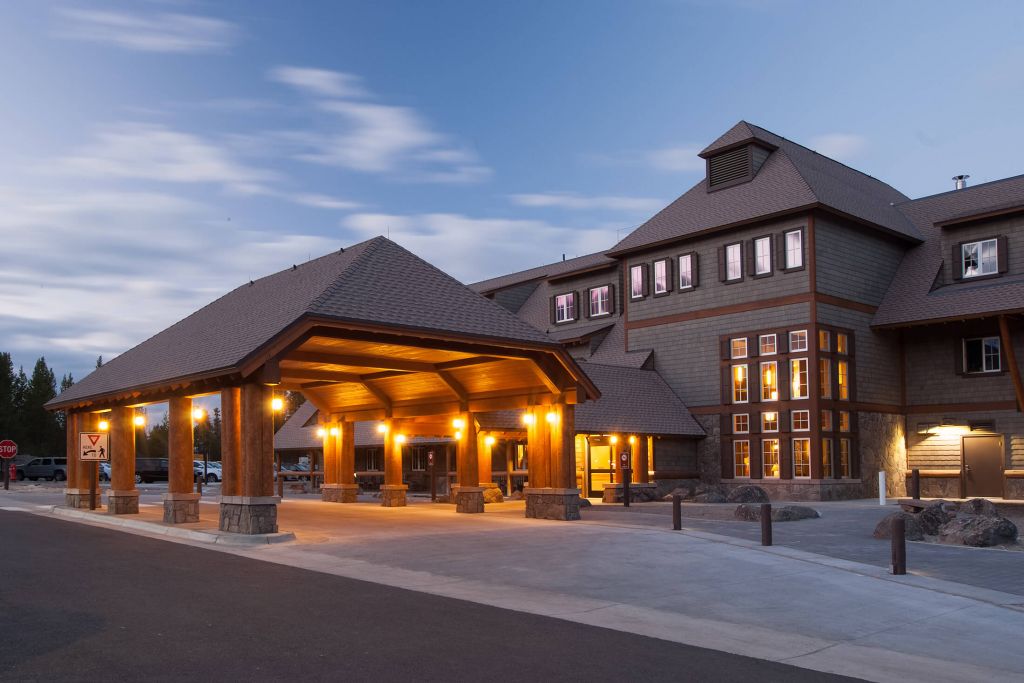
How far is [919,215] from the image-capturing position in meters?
39.8

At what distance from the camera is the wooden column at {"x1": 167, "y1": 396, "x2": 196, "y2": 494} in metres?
22.3

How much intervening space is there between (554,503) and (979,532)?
9.35m

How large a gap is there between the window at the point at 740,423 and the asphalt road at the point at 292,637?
24898 mm

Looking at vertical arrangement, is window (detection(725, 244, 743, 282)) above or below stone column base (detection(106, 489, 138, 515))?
above

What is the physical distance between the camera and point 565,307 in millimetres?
46188

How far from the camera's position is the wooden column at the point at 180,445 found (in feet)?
73.1

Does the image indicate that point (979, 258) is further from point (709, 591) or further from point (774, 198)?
point (709, 591)

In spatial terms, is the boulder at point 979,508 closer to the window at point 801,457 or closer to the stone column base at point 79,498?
the window at point 801,457

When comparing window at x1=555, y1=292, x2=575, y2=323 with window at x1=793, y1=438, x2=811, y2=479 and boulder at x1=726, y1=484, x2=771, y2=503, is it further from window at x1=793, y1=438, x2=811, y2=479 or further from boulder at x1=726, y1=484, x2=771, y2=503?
boulder at x1=726, y1=484, x2=771, y2=503

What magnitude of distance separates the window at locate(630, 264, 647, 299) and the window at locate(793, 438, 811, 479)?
9.52 meters

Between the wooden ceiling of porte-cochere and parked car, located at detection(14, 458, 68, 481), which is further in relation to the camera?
parked car, located at detection(14, 458, 68, 481)

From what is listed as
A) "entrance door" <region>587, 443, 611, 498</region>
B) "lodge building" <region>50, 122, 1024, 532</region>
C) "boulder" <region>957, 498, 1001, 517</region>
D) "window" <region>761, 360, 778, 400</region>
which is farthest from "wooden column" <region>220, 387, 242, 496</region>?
"window" <region>761, 360, 778, 400</region>

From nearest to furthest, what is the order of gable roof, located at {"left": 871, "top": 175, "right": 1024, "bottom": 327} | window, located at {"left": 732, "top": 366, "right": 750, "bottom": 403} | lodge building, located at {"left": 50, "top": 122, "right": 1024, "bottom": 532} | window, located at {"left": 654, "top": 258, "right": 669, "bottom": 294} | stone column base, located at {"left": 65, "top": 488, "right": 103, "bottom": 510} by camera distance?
lodge building, located at {"left": 50, "top": 122, "right": 1024, "bottom": 532} < stone column base, located at {"left": 65, "top": 488, "right": 103, "bottom": 510} < gable roof, located at {"left": 871, "top": 175, "right": 1024, "bottom": 327} < window, located at {"left": 732, "top": 366, "right": 750, "bottom": 403} < window, located at {"left": 654, "top": 258, "right": 669, "bottom": 294}

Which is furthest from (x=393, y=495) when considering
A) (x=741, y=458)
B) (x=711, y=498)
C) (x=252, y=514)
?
(x=741, y=458)
